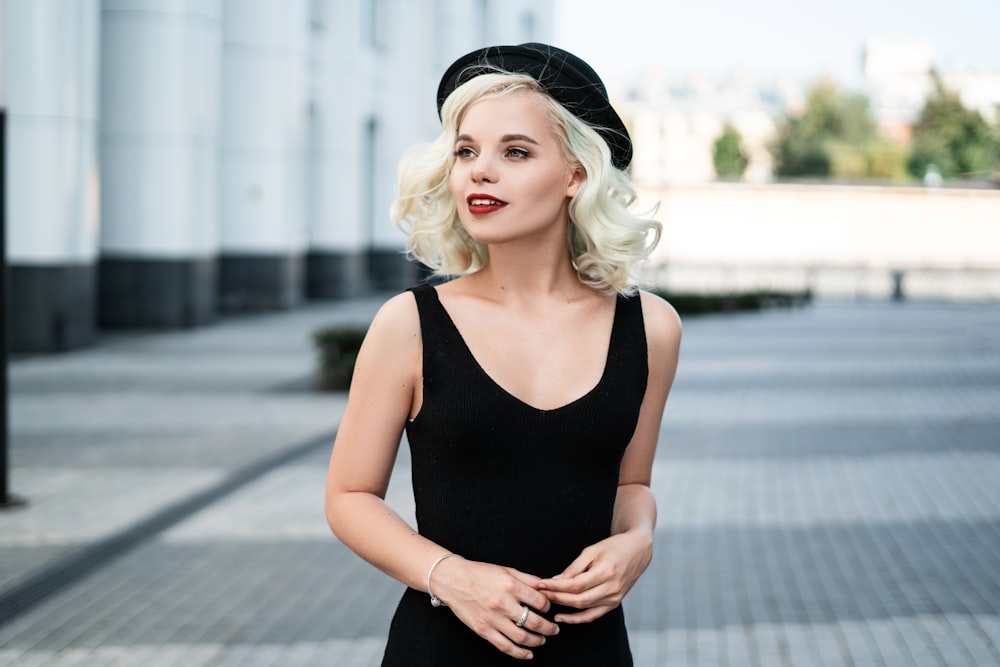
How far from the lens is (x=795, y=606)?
660cm

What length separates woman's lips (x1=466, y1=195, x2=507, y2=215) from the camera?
96.0 inches

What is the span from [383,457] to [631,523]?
0.47m

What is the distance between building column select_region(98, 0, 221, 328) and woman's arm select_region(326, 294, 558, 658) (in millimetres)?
19288

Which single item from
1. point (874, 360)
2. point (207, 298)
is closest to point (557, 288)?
point (874, 360)

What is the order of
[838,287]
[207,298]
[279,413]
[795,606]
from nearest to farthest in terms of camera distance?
[795,606]
[279,413]
[207,298]
[838,287]

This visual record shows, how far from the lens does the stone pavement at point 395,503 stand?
6.05 meters

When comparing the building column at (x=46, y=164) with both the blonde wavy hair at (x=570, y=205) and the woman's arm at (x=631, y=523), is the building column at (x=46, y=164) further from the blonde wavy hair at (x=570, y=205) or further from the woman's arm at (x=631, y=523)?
the woman's arm at (x=631, y=523)

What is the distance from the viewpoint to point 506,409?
2.37 m

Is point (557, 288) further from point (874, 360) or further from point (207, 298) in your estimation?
point (207, 298)

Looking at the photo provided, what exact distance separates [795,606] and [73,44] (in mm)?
13664

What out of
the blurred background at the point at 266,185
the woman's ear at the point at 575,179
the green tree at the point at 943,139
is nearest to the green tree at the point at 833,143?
the green tree at the point at 943,139

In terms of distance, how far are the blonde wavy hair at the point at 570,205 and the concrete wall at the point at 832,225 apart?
52.8 m

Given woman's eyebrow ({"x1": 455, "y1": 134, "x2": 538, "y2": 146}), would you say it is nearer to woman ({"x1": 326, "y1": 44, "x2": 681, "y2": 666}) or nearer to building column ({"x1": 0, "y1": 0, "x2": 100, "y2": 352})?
woman ({"x1": 326, "y1": 44, "x2": 681, "y2": 666})

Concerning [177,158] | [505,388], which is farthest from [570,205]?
[177,158]
